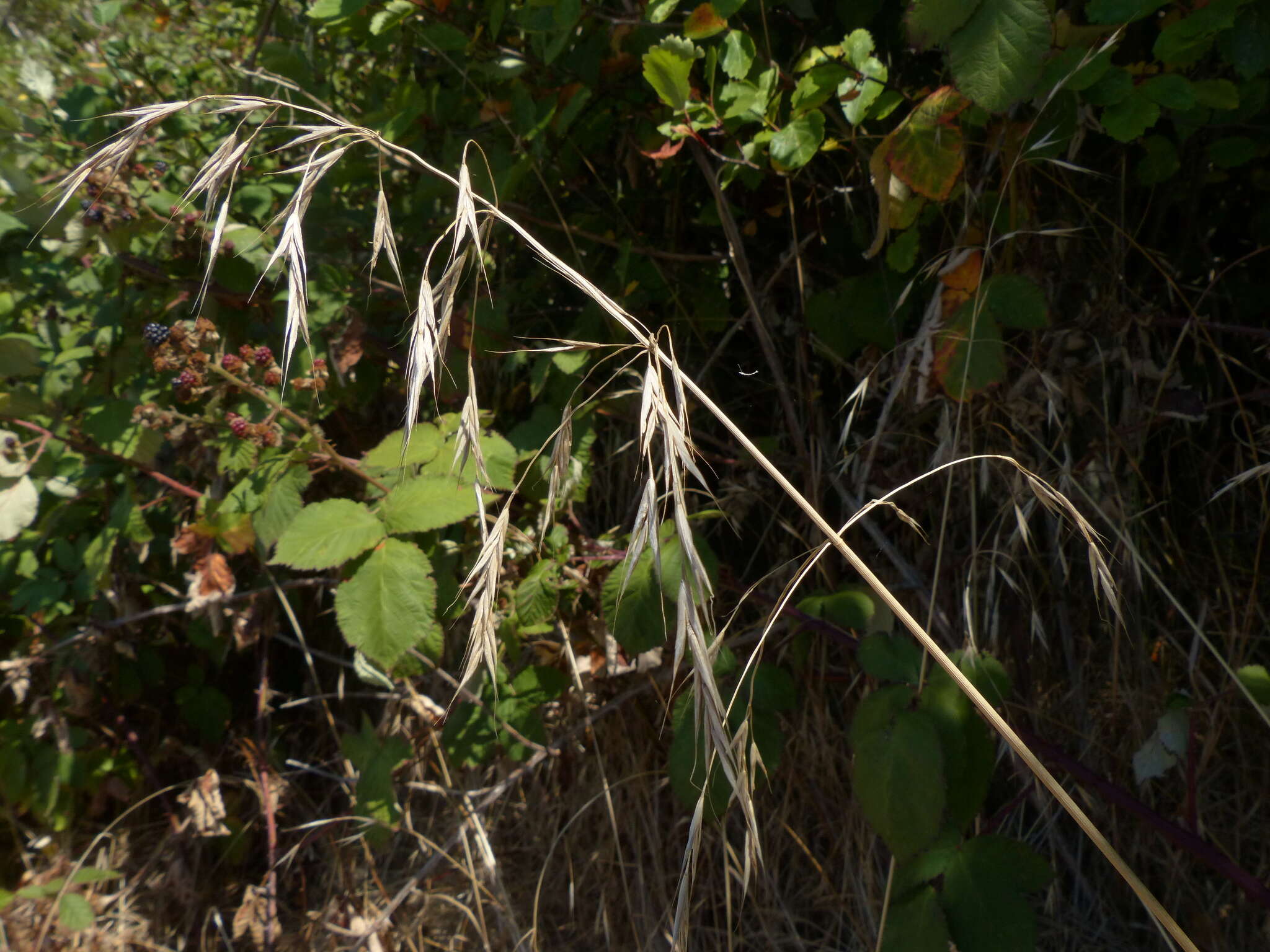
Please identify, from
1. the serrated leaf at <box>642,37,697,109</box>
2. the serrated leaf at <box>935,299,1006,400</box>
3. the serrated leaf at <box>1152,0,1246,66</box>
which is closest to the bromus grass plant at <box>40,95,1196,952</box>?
the serrated leaf at <box>935,299,1006,400</box>

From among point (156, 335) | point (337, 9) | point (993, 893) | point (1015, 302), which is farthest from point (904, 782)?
point (337, 9)

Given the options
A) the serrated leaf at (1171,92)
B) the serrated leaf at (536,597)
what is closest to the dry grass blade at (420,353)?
the serrated leaf at (536,597)

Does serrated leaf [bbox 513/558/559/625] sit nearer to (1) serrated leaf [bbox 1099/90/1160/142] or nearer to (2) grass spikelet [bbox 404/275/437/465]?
(2) grass spikelet [bbox 404/275/437/465]

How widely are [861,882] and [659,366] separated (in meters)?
0.94

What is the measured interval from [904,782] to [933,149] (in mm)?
750

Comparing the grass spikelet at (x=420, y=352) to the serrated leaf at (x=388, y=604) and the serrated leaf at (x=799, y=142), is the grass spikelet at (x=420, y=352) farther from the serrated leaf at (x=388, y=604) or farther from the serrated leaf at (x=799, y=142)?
the serrated leaf at (x=799, y=142)

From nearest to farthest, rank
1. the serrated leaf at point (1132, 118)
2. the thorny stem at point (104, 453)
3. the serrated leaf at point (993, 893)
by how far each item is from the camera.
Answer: the serrated leaf at point (993, 893)
the serrated leaf at point (1132, 118)
the thorny stem at point (104, 453)

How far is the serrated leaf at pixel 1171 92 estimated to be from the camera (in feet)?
3.32

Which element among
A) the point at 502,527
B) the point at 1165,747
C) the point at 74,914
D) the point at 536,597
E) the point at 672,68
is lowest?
the point at 74,914

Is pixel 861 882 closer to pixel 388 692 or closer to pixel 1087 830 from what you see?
pixel 1087 830

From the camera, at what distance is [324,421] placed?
1.85m

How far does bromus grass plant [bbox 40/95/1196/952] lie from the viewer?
70 centimetres

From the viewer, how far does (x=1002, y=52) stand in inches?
38.6

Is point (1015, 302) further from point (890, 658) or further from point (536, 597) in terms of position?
point (536, 597)
